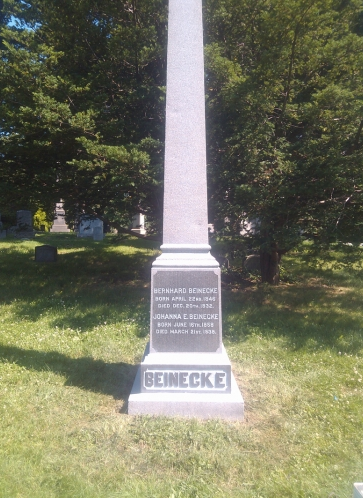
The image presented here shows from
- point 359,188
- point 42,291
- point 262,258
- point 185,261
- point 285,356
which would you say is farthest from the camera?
point 262,258

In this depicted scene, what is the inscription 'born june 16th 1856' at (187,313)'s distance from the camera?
4359 millimetres

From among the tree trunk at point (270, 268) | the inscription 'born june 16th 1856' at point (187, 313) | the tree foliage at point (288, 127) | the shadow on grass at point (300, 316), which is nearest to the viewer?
the inscription 'born june 16th 1856' at point (187, 313)

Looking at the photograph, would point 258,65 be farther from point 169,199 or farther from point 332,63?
point 169,199

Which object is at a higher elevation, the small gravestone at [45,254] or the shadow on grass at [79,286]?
the small gravestone at [45,254]

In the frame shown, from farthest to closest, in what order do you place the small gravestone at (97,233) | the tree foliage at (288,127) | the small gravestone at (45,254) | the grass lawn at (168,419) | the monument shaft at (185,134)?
the small gravestone at (97,233)
the small gravestone at (45,254)
the tree foliage at (288,127)
the monument shaft at (185,134)
the grass lawn at (168,419)

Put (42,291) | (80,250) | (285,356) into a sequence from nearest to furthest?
1. (285,356)
2. (42,291)
3. (80,250)

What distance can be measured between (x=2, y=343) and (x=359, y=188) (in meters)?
5.89

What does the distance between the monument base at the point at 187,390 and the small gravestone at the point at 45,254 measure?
29.4ft

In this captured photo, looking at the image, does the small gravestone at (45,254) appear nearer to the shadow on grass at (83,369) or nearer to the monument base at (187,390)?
the shadow on grass at (83,369)

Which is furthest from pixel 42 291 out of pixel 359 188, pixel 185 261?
pixel 359 188

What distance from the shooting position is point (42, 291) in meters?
9.43

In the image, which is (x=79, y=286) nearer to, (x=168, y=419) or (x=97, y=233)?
(x=168, y=419)

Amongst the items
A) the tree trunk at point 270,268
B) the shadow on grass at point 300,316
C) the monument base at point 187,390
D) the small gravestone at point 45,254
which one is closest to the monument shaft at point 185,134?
the monument base at point 187,390

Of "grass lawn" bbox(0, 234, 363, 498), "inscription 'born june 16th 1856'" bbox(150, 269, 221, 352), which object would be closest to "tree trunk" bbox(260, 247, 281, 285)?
"grass lawn" bbox(0, 234, 363, 498)
